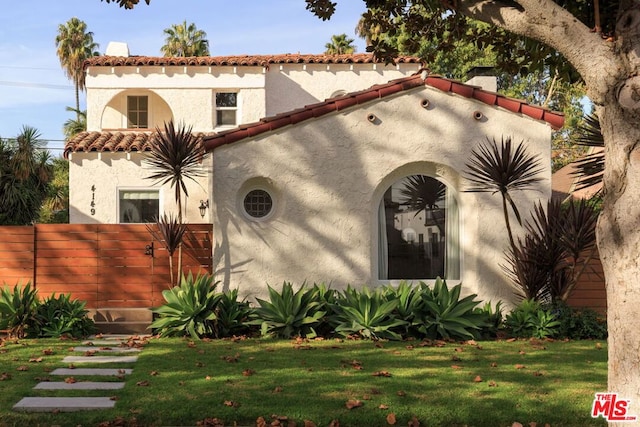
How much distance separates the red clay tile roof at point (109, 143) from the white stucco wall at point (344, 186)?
24.9 ft

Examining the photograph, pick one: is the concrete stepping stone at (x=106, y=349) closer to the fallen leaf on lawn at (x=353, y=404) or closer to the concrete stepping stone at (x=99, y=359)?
the concrete stepping stone at (x=99, y=359)

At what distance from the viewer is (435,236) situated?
50.0 feet

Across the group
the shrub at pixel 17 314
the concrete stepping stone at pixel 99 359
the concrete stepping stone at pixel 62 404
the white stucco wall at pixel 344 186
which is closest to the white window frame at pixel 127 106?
the white stucco wall at pixel 344 186

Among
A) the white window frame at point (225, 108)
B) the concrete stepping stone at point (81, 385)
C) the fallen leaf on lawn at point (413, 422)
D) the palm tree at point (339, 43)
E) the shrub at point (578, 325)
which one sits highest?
the palm tree at point (339, 43)

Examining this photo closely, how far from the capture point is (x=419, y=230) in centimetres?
1525

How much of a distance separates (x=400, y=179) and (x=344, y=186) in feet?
4.07

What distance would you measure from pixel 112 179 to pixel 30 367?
42.5 ft

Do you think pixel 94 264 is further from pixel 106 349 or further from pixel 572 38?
pixel 572 38

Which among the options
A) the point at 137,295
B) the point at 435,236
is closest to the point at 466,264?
the point at 435,236

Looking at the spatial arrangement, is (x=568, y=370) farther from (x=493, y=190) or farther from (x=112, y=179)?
(x=112, y=179)

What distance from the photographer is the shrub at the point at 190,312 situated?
13.0 metres

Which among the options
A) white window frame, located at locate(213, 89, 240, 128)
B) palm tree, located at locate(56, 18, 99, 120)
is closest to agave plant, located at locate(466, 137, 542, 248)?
white window frame, located at locate(213, 89, 240, 128)

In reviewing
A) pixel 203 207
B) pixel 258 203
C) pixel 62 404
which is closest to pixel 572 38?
pixel 62 404

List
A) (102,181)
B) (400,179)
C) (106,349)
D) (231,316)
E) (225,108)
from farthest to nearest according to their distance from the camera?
(225,108) < (102,181) < (400,179) < (231,316) < (106,349)
